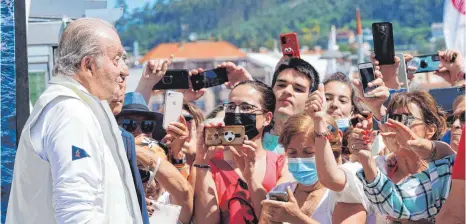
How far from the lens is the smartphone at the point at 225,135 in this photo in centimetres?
495

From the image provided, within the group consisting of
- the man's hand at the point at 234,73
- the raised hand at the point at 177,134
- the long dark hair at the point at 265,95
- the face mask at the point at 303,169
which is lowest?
the face mask at the point at 303,169

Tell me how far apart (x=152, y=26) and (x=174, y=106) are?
181m

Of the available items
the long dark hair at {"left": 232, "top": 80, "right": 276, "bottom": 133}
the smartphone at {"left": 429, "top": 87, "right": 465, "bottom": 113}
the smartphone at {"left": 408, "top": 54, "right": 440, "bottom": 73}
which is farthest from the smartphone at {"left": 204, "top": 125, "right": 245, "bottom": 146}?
the smartphone at {"left": 408, "top": 54, "right": 440, "bottom": 73}

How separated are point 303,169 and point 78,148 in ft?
4.86

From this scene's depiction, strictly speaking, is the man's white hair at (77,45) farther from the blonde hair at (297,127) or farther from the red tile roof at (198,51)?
the red tile roof at (198,51)

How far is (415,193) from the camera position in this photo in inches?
182

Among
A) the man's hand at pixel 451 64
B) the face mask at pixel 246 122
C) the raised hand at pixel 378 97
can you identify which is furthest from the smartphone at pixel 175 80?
the man's hand at pixel 451 64

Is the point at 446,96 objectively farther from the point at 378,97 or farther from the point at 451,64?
the point at 378,97

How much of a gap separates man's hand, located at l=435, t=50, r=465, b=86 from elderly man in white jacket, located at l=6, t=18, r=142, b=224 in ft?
9.10

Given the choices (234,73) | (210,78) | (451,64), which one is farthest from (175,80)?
(451,64)

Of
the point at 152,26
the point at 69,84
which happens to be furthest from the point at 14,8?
the point at 152,26

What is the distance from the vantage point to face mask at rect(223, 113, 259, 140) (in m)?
5.41

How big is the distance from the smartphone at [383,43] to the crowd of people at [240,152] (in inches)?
2.0

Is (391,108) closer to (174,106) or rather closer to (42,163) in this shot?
(174,106)
